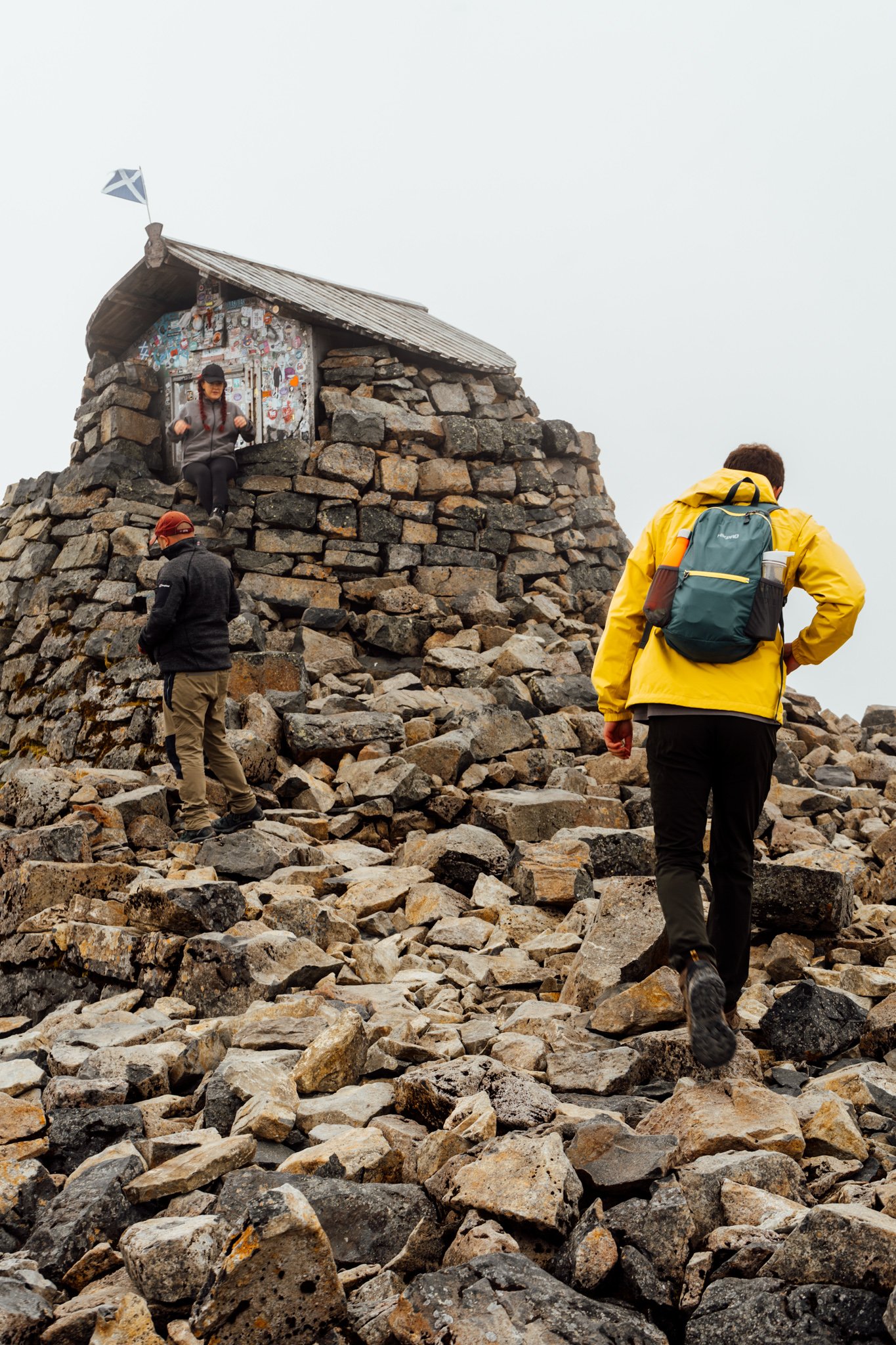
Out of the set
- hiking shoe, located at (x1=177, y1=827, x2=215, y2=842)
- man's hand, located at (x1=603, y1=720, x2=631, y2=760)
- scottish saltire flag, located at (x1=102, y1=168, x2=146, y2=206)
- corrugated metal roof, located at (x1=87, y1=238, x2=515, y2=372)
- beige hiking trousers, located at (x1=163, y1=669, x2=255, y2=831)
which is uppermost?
scottish saltire flag, located at (x1=102, y1=168, x2=146, y2=206)

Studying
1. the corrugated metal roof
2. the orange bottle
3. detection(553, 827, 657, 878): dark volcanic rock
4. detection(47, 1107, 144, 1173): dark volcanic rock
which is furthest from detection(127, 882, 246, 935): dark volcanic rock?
the corrugated metal roof

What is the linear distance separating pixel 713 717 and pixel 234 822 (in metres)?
4.65

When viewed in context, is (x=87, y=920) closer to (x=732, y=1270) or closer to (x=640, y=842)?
(x=640, y=842)

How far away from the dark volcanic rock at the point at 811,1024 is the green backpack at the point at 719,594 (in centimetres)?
156

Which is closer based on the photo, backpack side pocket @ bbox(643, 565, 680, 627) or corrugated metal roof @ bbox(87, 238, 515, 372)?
backpack side pocket @ bbox(643, 565, 680, 627)

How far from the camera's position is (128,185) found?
14.1m

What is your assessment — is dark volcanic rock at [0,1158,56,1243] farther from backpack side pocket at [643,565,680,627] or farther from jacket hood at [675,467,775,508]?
jacket hood at [675,467,775,508]

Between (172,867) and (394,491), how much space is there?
287 inches

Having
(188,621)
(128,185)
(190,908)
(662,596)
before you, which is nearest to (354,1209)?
(662,596)

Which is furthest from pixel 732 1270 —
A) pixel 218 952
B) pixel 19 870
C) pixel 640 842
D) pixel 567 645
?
pixel 567 645

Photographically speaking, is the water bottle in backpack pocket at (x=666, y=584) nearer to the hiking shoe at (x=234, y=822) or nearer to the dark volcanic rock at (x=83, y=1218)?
the dark volcanic rock at (x=83, y=1218)

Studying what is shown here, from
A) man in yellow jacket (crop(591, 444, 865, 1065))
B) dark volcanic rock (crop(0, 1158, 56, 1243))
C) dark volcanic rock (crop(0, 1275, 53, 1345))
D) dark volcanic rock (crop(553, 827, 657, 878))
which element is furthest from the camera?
dark volcanic rock (crop(553, 827, 657, 878))

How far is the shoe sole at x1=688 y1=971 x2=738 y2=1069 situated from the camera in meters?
3.62

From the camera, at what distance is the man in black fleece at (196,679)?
7.66 meters
